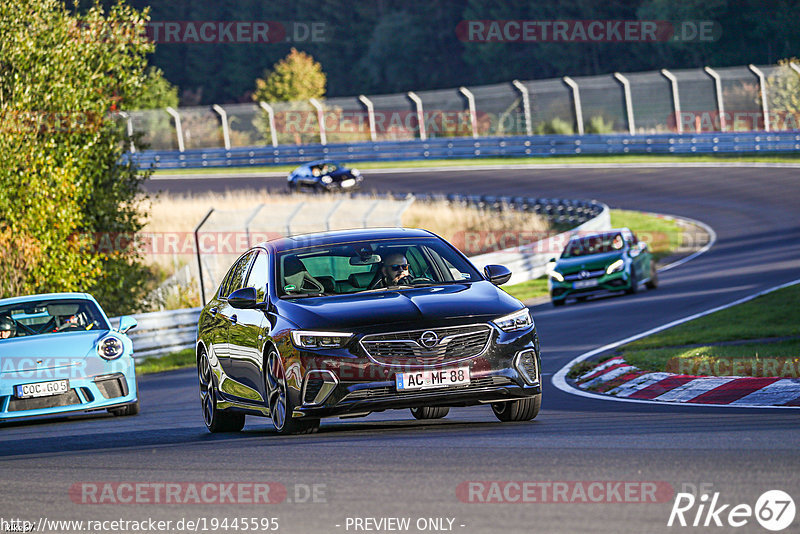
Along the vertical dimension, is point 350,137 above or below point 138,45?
below

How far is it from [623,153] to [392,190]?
9.83 meters

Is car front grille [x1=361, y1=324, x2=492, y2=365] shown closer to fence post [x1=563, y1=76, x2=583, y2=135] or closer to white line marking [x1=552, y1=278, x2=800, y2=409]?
white line marking [x1=552, y1=278, x2=800, y2=409]

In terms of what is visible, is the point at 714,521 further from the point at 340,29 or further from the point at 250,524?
the point at 340,29

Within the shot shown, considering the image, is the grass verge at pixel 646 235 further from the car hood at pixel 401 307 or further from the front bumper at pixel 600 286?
the car hood at pixel 401 307

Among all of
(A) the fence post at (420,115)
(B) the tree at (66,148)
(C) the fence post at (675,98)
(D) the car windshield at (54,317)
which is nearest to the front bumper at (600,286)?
(B) the tree at (66,148)

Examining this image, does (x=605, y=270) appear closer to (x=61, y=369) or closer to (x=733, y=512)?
(x=61, y=369)

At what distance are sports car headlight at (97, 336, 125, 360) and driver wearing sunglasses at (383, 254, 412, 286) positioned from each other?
15.9 feet

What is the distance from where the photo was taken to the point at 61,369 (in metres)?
13.7

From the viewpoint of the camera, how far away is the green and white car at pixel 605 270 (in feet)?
79.9

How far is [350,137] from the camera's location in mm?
66500

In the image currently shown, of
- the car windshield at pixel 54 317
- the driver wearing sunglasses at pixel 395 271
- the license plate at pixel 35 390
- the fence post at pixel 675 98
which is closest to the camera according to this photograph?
the driver wearing sunglasses at pixel 395 271

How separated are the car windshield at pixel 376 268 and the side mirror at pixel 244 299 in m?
0.22

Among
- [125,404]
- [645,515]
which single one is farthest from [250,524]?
[125,404]

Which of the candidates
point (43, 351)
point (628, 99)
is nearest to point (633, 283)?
point (43, 351)
